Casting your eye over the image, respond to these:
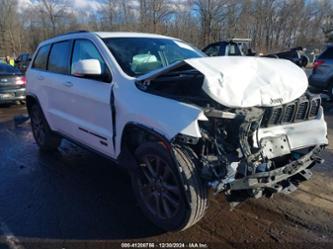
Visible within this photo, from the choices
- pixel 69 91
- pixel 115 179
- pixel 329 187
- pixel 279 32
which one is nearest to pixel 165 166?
pixel 115 179

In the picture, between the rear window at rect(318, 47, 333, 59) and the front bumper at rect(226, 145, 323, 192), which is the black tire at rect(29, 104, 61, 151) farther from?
the rear window at rect(318, 47, 333, 59)

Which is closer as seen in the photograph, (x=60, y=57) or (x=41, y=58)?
(x=60, y=57)

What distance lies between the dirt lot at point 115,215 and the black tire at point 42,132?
2.44 ft

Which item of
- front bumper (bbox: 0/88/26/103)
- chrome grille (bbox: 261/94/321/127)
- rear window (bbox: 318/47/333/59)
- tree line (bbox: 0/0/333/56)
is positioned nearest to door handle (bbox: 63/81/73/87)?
chrome grille (bbox: 261/94/321/127)

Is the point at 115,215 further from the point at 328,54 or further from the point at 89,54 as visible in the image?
the point at 328,54

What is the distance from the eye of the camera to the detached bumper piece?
3000mm

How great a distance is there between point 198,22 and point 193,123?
45.5m

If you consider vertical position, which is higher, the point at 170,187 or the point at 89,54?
the point at 89,54

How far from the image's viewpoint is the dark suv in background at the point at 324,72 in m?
11.0

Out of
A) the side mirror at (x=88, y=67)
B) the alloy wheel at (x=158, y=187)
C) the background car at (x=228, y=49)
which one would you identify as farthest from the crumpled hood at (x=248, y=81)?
the background car at (x=228, y=49)

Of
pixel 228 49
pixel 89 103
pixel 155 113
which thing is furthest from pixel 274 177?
pixel 228 49

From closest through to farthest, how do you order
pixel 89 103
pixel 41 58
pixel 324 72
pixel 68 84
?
pixel 89 103 < pixel 68 84 < pixel 41 58 < pixel 324 72

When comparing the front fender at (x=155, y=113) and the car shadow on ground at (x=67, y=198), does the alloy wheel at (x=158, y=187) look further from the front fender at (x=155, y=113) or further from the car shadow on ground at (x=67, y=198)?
the front fender at (x=155, y=113)

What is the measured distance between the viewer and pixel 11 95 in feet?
37.8
